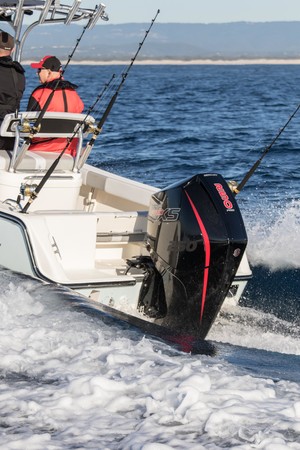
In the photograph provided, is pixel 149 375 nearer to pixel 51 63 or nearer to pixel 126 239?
pixel 126 239

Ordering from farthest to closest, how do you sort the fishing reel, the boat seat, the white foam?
the boat seat < the fishing reel < the white foam

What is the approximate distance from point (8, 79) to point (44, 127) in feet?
1.89

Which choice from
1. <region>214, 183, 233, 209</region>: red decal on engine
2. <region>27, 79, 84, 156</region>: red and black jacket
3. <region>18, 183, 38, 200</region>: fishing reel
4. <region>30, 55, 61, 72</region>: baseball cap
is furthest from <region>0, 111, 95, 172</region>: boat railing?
<region>214, 183, 233, 209</region>: red decal on engine

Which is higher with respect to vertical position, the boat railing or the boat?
the boat railing

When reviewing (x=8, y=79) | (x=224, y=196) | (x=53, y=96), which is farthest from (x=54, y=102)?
(x=224, y=196)

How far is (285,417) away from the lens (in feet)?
11.5

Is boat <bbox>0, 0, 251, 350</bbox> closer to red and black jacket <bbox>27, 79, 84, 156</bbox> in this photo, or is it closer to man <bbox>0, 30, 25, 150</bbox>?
red and black jacket <bbox>27, 79, 84, 156</bbox>

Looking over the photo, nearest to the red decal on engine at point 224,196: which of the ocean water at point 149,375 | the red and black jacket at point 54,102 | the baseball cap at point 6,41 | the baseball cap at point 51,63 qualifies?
the ocean water at point 149,375

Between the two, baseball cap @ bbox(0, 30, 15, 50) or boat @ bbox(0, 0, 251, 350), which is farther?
baseball cap @ bbox(0, 30, 15, 50)

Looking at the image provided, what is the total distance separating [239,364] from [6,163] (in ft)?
7.81

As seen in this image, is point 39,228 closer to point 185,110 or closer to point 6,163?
point 6,163

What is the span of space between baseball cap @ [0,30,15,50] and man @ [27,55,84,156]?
0.22 meters

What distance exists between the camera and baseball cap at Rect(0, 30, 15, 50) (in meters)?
6.15

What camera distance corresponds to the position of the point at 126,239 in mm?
6027
